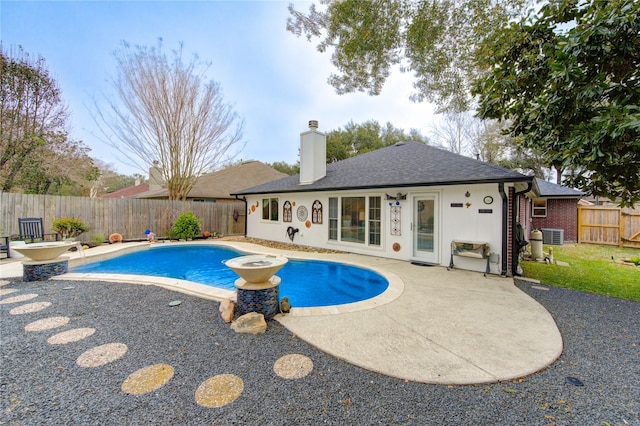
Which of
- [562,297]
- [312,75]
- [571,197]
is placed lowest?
[562,297]

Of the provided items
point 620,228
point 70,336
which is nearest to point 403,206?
point 70,336

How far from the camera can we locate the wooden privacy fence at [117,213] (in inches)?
348

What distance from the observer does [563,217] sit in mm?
13203

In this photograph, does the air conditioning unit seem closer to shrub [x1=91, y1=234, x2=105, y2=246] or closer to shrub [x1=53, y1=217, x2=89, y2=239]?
shrub [x1=91, y1=234, x2=105, y2=246]

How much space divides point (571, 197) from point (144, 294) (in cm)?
1735

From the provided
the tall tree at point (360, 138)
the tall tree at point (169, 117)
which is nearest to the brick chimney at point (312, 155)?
the tall tree at point (169, 117)

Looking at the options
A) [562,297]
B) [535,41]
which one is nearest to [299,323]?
[562,297]

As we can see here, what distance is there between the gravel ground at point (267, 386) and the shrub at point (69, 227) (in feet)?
23.1

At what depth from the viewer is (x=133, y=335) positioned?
10.7ft

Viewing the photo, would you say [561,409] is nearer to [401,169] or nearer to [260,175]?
[401,169]

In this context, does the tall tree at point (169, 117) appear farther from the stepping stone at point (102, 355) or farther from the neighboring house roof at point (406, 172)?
the stepping stone at point (102, 355)

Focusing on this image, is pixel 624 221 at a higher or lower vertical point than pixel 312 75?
lower

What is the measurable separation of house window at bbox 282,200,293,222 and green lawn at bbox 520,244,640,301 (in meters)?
8.49

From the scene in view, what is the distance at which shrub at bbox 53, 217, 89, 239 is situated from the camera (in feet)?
29.5
